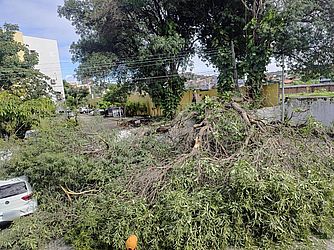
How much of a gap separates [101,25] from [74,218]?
13250 mm

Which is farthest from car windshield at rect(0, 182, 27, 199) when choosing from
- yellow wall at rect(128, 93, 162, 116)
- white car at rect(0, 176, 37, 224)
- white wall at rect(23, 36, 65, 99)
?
white wall at rect(23, 36, 65, 99)

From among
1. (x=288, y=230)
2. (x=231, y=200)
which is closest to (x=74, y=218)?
(x=231, y=200)

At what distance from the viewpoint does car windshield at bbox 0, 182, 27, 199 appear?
5309 mm

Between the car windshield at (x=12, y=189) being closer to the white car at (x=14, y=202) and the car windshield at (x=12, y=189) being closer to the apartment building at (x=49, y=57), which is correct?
the white car at (x=14, y=202)

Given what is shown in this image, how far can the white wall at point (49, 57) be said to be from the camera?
101ft

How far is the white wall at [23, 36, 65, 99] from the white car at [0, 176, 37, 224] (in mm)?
27363

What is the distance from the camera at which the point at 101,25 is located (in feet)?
50.9

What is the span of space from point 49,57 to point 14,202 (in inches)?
1229

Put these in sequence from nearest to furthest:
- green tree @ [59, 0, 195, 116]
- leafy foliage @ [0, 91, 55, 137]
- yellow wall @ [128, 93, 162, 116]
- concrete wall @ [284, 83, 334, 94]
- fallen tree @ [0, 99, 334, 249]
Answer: fallen tree @ [0, 99, 334, 249]
leafy foliage @ [0, 91, 55, 137]
green tree @ [59, 0, 195, 116]
yellow wall @ [128, 93, 162, 116]
concrete wall @ [284, 83, 334, 94]

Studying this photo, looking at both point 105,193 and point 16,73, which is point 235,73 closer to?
point 105,193

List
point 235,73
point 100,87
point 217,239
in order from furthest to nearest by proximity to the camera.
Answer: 1. point 100,87
2. point 235,73
3. point 217,239

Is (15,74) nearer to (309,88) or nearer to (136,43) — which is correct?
(136,43)

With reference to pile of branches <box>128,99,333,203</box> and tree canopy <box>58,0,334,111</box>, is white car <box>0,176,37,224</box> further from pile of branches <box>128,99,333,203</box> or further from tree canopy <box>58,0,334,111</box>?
tree canopy <box>58,0,334,111</box>

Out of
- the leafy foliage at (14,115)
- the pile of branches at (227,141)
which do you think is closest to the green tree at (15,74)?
the leafy foliage at (14,115)
